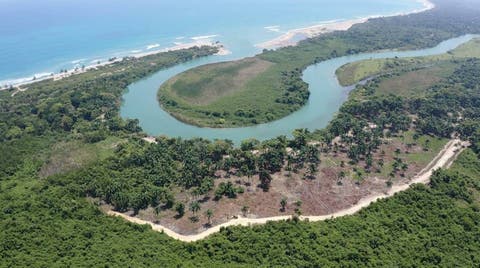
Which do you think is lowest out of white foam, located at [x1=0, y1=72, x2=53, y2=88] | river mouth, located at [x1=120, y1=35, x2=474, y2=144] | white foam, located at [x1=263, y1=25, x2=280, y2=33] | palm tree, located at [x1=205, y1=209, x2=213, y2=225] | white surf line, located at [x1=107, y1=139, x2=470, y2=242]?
white surf line, located at [x1=107, y1=139, x2=470, y2=242]

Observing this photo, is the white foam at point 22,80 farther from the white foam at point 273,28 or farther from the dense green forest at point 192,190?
the white foam at point 273,28

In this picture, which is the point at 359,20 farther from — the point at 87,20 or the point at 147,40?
the point at 87,20

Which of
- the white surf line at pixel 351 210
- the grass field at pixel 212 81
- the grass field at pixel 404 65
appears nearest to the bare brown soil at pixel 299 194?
the white surf line at pixel 351 210

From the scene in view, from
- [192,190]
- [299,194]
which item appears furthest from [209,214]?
[299,194]

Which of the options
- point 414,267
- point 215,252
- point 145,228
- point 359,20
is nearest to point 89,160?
point 145,228

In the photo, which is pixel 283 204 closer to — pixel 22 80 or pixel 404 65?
pixel 404 65

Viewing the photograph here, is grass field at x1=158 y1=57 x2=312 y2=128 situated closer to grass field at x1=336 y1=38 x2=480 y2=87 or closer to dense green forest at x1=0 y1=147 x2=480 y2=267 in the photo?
grass field at x1=336 y1=38 x2=480 y2=87

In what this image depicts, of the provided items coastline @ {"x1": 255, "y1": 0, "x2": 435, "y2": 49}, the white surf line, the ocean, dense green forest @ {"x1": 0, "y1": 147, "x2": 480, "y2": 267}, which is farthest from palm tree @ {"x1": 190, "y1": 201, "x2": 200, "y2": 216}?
coastline @ {"x1": 255, "y1": 0, "x2": 435, "y2": 49}

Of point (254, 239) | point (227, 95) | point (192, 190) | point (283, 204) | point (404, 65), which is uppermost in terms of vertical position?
point (227, 95)
